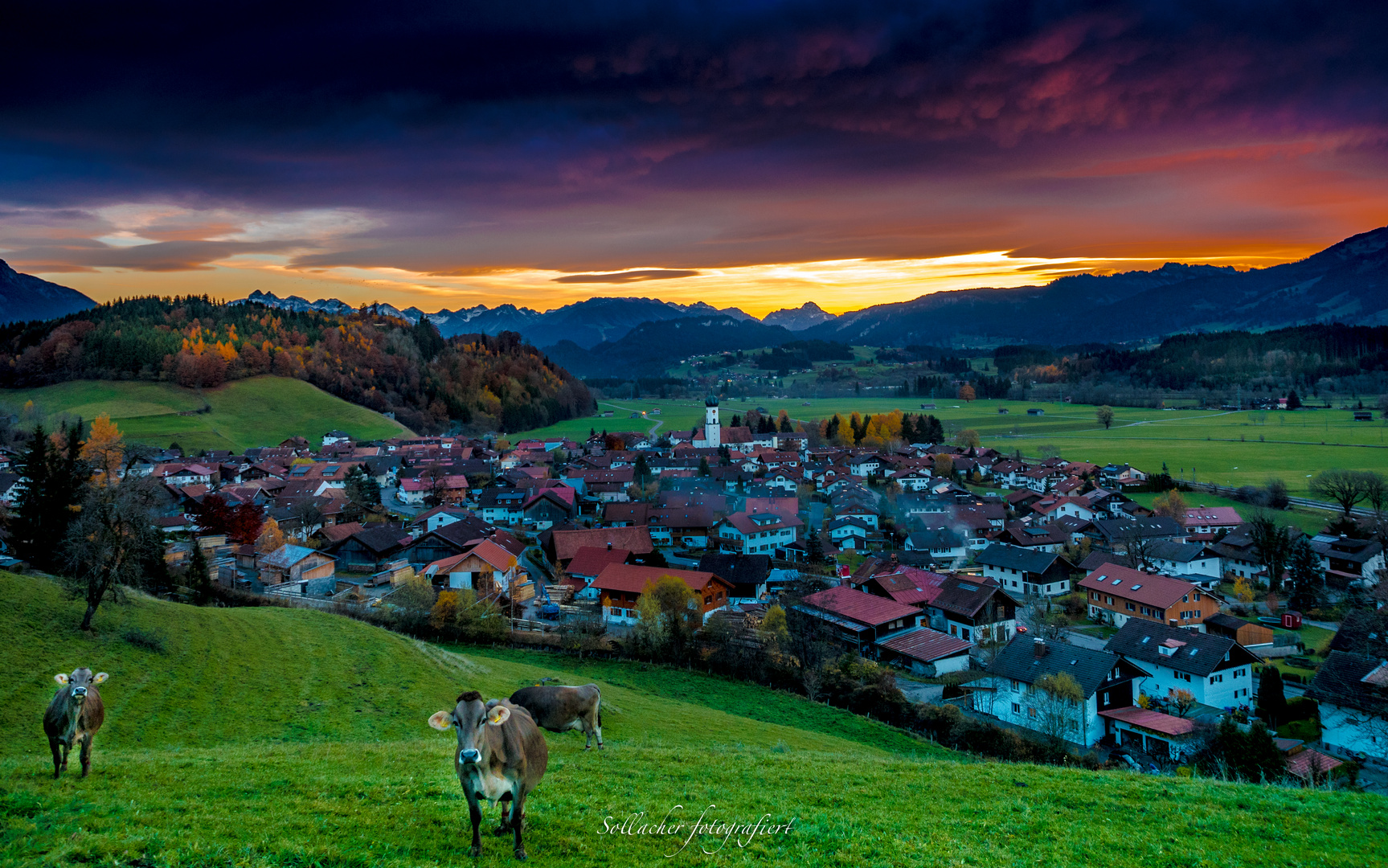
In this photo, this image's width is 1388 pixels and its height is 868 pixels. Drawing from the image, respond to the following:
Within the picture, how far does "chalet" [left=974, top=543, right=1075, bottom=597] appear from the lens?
4181 centimetres

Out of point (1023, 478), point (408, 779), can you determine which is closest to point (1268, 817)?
point (408, 779)

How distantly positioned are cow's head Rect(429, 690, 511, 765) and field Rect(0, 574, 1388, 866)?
3.42ft

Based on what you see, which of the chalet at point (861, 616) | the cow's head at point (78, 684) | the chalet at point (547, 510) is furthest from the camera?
the chalet at point (547, 510)

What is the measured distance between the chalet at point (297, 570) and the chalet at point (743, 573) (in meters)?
21.4

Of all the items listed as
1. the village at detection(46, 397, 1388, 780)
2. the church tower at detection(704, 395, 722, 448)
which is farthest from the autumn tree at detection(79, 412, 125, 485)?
the church tower at detection(704, 395, 722, 448)

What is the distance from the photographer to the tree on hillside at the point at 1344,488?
5312cm

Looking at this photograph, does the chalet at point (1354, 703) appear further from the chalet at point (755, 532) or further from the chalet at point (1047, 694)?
the chalet at point (755, 532)

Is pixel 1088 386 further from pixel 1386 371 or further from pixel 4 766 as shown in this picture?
pixel 4 766

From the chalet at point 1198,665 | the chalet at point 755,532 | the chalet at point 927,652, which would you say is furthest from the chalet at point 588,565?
the chalet at point 1198,665

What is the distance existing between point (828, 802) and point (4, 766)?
32.3 feet

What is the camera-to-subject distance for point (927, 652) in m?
31.5

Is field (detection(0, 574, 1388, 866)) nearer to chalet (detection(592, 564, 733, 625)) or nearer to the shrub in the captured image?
the shrub

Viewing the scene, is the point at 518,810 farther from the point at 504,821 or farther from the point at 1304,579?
the point at 1304,579

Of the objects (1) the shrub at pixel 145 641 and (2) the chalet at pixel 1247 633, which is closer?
(1) the shrub at pixel 145 641
